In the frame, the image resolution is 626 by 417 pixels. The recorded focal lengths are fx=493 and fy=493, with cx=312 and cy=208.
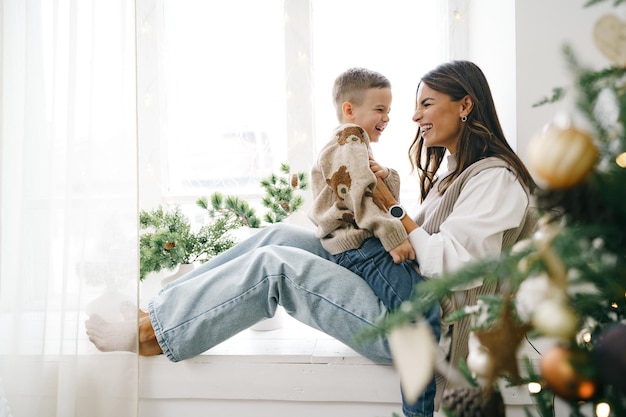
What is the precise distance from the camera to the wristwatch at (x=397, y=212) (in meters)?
1.39

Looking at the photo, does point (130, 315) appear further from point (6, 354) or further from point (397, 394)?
point (397, 394)

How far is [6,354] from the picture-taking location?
4.14ft

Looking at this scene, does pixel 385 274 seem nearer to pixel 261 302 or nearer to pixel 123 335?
pixel 261 302

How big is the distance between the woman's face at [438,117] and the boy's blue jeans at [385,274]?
1.36 feet

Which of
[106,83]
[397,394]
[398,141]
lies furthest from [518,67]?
[106,83]

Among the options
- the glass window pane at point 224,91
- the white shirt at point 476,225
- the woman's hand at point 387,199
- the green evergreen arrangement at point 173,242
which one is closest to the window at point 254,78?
the glass window pane at point 224,91

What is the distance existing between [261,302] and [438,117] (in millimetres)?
774

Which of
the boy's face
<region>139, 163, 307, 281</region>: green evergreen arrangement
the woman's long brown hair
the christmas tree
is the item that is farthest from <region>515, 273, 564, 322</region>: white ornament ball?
<region>139, 163, 307, 281</region>: green evergreen arrangement

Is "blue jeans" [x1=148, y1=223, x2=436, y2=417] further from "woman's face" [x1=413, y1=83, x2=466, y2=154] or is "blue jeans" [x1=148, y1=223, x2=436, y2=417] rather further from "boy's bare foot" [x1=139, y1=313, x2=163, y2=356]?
"woman's face" [x1=413, y1=83, x2=466, y2=154]

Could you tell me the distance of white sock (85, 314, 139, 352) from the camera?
1301 millimetres

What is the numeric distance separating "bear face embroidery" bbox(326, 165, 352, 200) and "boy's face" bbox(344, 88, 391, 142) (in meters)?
0.24

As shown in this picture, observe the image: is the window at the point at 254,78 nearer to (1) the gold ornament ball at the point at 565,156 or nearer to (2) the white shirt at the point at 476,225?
(2) the white shirt at the point at 476,225

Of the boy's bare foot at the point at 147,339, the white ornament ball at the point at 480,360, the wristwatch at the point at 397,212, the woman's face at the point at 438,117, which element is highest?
the woman's face at the point at 438,117

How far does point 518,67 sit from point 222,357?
126 cm
